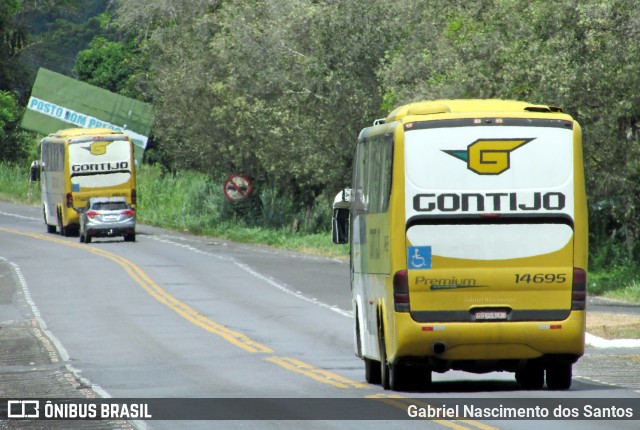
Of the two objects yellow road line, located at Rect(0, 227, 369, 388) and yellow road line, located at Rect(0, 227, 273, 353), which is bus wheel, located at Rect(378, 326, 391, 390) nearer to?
yellow road line, located at Rect(0, 227, 369, 388)

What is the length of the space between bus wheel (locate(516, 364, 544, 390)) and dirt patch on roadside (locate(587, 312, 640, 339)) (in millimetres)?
8509

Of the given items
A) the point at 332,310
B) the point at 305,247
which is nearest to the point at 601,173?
the point at 332,310

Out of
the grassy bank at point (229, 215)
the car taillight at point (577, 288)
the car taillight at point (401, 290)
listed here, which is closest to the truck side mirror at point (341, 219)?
the car taillight at point (401, 290)

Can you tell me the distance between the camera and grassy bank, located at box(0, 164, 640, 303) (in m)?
57.1

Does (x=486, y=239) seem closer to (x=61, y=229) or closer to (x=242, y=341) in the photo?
(x=242, y=341)

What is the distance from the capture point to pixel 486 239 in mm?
17281

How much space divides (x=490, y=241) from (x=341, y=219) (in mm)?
3835

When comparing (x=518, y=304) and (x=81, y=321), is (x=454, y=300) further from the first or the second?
(x=81, y=321)

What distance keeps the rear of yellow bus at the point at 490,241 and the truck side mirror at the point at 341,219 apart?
3093 millimetres

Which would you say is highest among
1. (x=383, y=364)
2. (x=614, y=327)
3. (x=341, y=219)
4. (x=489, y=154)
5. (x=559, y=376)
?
(x=489, y=154)

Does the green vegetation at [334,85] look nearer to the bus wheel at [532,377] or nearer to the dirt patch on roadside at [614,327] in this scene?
the dirt patch on roadside at [614,327]

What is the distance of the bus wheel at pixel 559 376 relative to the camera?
18062 mm

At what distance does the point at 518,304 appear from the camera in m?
17.3

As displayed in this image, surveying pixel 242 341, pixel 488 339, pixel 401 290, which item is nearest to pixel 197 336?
pixel 242 341
